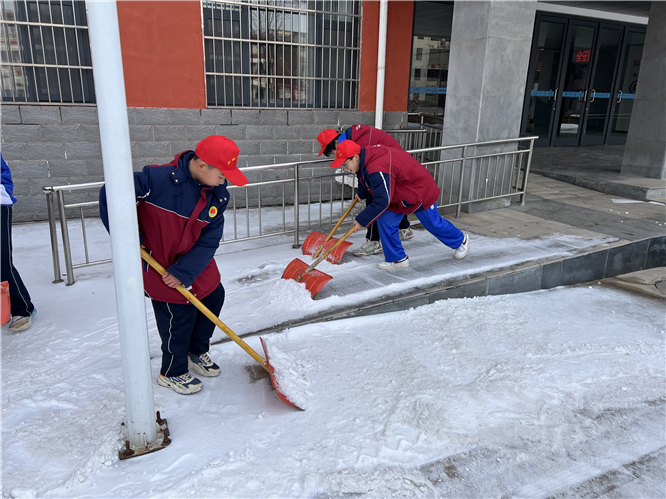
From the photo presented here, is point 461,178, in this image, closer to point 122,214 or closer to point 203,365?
point 203,365

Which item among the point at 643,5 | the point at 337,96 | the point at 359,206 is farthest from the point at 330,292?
the point at 643,5

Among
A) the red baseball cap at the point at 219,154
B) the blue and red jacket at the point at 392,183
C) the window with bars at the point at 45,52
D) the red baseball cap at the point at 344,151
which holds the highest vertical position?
the window with bars at the point at 45,52

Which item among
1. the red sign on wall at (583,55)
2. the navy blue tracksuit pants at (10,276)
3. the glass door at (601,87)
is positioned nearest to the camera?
the navy blue tracksuit pants at (10,276)

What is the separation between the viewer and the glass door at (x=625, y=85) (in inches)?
566

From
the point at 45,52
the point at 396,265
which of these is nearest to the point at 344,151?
the point at 396,265

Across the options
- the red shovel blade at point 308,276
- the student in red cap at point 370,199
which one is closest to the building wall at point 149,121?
the student in red cap at point 370,199

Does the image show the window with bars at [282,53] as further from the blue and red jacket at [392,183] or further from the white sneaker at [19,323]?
the white sneaker at [19,323]

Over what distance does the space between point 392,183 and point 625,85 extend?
13.9 metres

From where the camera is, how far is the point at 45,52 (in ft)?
21.3

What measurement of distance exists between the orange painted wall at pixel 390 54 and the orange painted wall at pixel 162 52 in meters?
2.79

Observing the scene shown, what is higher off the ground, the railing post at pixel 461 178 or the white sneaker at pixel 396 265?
the railing post at pixel 461 178

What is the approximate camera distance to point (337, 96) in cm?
840

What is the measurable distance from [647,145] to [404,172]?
7.26 meters

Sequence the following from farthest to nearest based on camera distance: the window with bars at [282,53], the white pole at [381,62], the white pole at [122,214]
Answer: the white pole at [381,62] → the window with bars at [282,53] → the white pole at [122,214]
